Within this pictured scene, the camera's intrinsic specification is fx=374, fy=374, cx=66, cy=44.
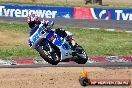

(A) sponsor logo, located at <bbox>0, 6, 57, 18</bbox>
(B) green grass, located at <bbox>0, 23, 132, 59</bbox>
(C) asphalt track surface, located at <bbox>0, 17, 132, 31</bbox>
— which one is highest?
(B) green grass, located at <bbox>0, 23, 132, 59</bbox>

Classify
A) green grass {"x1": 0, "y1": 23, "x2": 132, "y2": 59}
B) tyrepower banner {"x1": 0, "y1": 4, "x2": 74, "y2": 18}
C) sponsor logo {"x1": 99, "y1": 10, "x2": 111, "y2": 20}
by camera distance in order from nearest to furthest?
green grass {"x1": 0, "y1": 23, "x2": 132, "y2": 59} → tyrepower banner {"x1": 0, "y1": 4, "x2": 74, "y2": 18} → sponsor logo {"x1": 99, "y1": 10, "x2": 111, "y2": 20}

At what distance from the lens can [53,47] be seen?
8.91m

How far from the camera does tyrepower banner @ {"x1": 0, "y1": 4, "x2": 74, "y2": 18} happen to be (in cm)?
5747

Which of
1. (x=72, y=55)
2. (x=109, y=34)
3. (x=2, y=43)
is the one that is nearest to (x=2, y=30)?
(x=2, y=43)

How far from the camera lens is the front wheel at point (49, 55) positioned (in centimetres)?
858

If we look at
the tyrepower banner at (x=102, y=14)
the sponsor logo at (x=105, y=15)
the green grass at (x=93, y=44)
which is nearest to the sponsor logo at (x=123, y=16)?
the tyrepower banner at (x=102, y=14)

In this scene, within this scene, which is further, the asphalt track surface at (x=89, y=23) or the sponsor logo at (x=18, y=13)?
the sponsor logo at (x=18, y=13)

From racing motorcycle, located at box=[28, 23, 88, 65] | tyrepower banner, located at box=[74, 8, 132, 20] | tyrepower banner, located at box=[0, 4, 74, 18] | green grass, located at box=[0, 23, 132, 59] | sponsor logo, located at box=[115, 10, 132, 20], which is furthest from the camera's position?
sponsor logo, located at box=[115, 10, 132, 20]

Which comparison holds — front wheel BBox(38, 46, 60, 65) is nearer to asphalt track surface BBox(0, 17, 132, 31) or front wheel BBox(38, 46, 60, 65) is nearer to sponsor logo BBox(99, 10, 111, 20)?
asphalt track surface BBox(0, 17, 132, 31)

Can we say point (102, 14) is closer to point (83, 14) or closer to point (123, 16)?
point (83, 14)

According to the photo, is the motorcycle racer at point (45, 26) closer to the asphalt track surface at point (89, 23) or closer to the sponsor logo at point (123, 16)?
the asphalt track surface at point (89, 23)

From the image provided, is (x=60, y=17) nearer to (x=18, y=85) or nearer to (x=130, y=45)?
(x=130, y=45)

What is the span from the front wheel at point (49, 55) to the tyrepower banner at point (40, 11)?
48.5 m

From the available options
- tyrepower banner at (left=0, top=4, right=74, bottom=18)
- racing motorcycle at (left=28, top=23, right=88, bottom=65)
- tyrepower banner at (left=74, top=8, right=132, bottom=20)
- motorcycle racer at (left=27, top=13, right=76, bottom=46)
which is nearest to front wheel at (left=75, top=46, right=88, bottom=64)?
racing motorcycle at (left=28, top=23, right=88, bottom=65)
